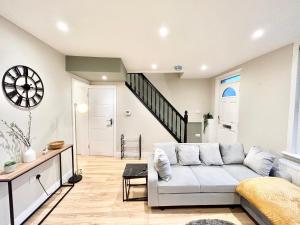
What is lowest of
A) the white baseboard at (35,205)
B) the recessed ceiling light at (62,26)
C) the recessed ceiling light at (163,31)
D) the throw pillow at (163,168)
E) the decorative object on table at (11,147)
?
the white baseboard at (35,205)

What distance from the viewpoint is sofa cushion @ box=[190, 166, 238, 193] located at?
222cm

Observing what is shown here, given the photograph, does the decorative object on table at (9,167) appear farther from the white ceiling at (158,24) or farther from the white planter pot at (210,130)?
the white planter pot at (210,130)

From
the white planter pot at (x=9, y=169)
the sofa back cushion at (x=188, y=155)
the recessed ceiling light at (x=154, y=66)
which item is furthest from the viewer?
the recessed ceiling light at (x=154, y=66)

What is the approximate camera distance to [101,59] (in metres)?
3.20

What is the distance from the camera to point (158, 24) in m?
1.92

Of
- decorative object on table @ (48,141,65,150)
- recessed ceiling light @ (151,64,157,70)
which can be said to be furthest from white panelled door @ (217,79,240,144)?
decorative object on table @ (48,141,65,150)

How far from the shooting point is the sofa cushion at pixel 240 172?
2.40 m

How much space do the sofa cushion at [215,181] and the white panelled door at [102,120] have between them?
2.91 metres

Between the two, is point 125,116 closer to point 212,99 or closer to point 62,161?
point 62,161

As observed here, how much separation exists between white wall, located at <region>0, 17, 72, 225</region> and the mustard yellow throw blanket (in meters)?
2.88

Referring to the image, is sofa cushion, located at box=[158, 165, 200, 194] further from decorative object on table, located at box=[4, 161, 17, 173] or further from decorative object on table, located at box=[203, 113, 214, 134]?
decorative object on table, located at box=[203, 113, 214, 134]

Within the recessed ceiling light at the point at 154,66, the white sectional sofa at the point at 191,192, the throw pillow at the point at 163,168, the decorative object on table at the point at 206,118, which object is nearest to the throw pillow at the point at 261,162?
the white sectional sofa at the point at 191,192

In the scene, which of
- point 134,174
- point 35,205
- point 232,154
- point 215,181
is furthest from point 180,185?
point 35,205

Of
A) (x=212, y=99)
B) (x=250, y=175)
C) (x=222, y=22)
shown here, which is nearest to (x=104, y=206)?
(x=250, y=175)
